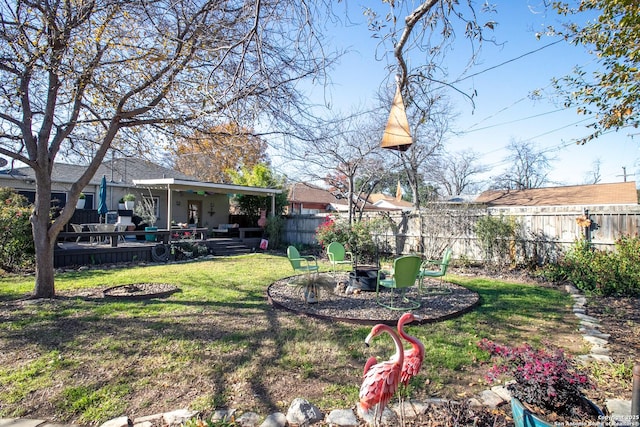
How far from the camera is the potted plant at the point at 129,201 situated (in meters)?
14.4

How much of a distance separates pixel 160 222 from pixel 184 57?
43.8 feet

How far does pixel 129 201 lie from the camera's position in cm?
1459

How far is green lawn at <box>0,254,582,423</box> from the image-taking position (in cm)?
278

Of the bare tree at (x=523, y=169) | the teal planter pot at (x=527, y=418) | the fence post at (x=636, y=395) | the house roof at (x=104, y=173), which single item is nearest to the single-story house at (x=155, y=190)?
the house roof at (x=104, y=173)

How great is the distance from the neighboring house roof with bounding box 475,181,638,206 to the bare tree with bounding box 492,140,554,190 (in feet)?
35.5

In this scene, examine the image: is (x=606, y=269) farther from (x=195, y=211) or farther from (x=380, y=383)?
(x=195, y=211)

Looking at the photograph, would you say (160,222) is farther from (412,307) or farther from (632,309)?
(632,309)

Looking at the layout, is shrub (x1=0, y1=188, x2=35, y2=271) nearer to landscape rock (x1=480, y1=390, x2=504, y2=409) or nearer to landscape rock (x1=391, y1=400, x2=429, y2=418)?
landscape rock (x1=391, y1=400, x2=429, y2=418)

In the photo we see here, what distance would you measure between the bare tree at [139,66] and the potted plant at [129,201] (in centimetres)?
867

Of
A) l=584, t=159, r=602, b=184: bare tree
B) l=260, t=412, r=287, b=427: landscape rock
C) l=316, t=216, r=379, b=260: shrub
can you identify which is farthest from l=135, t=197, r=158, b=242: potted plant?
l=584, t=159, r=602, b=184: bare tree

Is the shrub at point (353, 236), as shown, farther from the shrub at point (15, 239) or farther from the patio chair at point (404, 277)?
the shrub at point (15, 239)

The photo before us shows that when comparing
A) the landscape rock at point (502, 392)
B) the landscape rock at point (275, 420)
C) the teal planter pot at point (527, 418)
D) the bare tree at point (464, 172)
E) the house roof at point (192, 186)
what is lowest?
the landscape rock at point (275, 420)

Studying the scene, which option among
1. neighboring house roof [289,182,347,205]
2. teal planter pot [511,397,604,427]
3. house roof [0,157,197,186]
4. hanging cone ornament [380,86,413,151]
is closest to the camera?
teal planter pot [511,397,604,427]

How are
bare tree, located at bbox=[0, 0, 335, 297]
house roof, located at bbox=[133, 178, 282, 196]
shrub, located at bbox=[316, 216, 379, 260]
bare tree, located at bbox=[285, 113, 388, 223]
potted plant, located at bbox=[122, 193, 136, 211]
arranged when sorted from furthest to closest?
potted plant, located at bbox=[122, 193, 136, 211] → bare tree, located at bbox=[285, 113, 388, 223] → house roof, located at bbox=[133, 178, 282, 196] → shrub, located at bbox=[316, 216, 379, 260] → bare tree, located at bbox=[0, 0, 335, 297]
